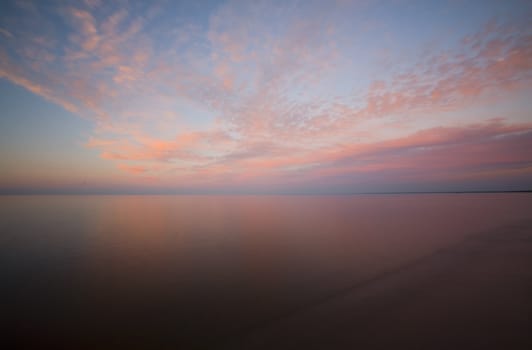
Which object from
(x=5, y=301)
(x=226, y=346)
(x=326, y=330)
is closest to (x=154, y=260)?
(x=5, y=301)

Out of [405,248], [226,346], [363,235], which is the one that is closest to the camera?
[226,346]

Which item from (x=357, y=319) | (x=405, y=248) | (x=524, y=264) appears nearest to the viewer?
(x=357, y=319)

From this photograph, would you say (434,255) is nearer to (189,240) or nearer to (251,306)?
(251,306)

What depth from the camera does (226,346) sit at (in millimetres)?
4871

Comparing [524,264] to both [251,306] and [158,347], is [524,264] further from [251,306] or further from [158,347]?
[158,347]

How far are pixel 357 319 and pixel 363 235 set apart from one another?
11.9m

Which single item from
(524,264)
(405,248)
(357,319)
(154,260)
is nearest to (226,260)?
(154,260)

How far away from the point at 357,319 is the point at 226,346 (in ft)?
11.1

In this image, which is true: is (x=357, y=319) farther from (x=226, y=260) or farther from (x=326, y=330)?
(x=226, y=260)

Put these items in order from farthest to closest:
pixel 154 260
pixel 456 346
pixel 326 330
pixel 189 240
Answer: pixel 189 240 → pixel 154 260 → pixel 326 330 → pixel 456 346

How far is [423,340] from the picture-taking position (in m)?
4.76

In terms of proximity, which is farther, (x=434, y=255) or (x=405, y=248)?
(x=405, y=248)

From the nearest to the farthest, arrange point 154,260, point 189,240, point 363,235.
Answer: point 154,260 < point 189,240 < point 363,235

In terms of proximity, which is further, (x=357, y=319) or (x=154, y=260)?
(x=154, y=260)
